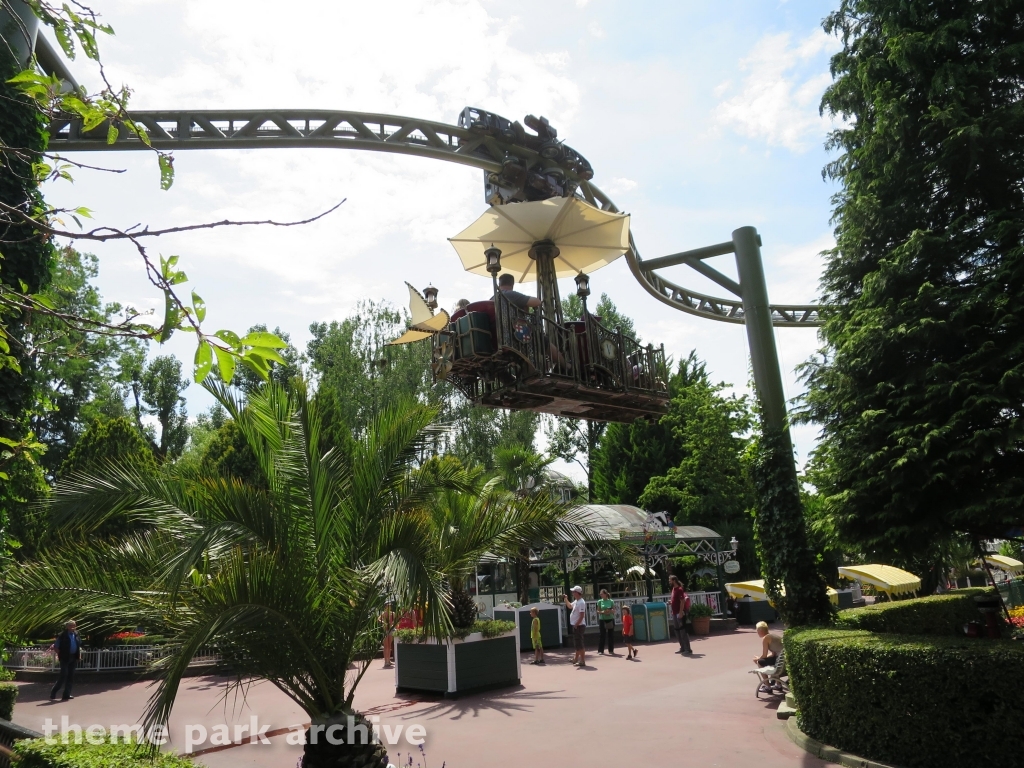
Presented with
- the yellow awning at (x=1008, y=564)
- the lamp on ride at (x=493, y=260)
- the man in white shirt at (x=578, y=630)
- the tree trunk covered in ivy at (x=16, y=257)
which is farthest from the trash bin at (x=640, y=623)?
the yellow awning at (x=1008, y=564)

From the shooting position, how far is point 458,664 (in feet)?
41.1

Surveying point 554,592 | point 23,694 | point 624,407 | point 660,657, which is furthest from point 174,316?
point 554,592

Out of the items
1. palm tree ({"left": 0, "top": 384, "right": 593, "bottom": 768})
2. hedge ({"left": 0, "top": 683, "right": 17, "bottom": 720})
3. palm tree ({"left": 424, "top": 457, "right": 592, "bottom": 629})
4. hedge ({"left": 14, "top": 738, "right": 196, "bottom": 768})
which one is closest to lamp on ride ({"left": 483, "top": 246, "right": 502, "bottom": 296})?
palm tree ({"left": 0, "top": 384, "right": 593, "bottom": 768})

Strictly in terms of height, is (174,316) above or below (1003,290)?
below

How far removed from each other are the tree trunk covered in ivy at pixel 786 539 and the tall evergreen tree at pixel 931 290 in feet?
2.86

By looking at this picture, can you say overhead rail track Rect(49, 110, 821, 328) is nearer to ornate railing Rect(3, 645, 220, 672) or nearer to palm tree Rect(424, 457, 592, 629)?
palm tree Rect(424, 457, 592, 629)

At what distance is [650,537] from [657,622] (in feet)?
8.07

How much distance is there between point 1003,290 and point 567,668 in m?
11.2

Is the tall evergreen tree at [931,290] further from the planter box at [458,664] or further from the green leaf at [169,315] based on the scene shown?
the green leaf at [169,315]

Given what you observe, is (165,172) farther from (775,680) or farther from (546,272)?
(775,680)

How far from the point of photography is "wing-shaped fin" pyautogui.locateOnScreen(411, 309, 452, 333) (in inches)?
315

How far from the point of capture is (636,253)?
34.7 feet

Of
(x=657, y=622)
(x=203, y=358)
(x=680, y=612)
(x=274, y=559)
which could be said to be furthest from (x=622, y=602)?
(x=203, y=358)

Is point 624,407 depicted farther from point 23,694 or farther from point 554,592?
point 554,592
